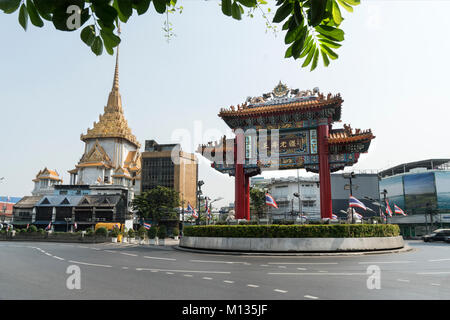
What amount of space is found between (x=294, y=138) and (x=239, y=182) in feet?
18.0

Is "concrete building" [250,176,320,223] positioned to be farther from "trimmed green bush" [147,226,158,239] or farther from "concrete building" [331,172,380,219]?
"trimmed green bush" [147,226,158,239]

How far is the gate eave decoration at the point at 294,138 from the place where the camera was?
22533 mm

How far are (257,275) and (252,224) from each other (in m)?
12.0

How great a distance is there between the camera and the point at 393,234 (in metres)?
22.4

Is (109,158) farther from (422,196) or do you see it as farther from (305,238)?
(422,196)

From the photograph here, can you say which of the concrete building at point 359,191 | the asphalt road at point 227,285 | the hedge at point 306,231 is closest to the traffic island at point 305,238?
the hedge at point 306,231

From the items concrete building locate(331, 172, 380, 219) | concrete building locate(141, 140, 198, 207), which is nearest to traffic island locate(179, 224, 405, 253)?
concrete building locate(331, 172, 380, 219)

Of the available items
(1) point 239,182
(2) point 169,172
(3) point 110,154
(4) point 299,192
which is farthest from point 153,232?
(3) point 110,154

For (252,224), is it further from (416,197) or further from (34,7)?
(416,197)

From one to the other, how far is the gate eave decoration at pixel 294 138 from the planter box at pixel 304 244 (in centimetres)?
269

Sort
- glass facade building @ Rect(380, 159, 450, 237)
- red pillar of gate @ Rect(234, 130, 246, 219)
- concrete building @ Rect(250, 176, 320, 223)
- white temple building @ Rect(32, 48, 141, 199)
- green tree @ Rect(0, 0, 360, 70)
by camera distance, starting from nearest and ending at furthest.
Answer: green tree @ Rect(0, 0, 360, 70)
red pillar of gate @ Rect(234, 130, 246, 219)
glass facade building @ Rect(380, 159, 450, 237)
concrete building @ Rect(250, 176, 320, 223)
white temple building @ Rect(32, 48, 141, 199)

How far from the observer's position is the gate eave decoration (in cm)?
A: 2253

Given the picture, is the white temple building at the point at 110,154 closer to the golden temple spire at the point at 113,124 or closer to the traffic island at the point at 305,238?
the golden temple spire at the point at 113,124

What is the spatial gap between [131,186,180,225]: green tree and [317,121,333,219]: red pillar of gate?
117ft
